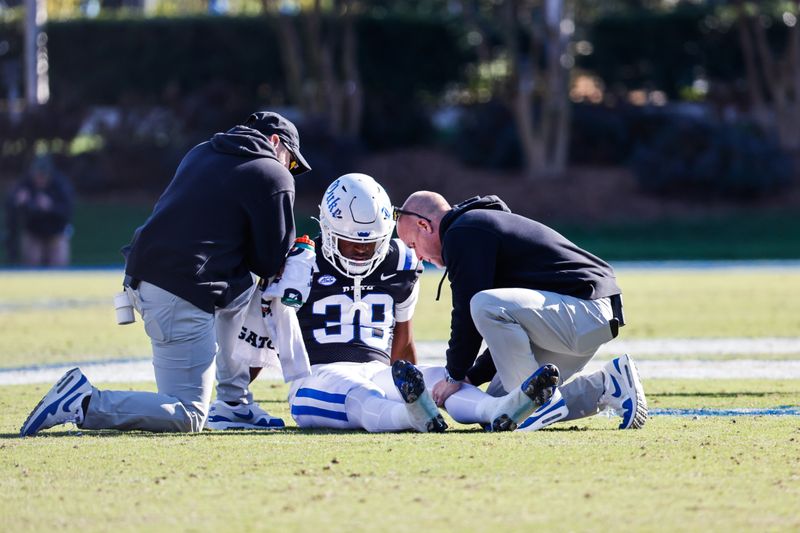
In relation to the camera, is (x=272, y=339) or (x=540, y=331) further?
(x=272, y=339)

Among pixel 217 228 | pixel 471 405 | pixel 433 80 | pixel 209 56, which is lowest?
pixel 471 405

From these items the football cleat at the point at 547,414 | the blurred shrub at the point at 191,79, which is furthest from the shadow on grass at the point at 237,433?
the blurred shrub at the point at 191,79

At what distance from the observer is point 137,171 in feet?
111

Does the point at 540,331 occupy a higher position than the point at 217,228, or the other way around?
the point at 217,228

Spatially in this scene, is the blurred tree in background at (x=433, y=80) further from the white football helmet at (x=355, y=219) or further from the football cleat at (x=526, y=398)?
the football cleat at (x=526, y=398)

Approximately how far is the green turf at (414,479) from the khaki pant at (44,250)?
59.4 feet

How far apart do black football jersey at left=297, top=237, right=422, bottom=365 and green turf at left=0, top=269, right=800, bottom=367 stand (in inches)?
177

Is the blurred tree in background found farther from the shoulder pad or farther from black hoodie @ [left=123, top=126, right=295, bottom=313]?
black hoodie @ [left=123, top=126, right=295, bottom=313]

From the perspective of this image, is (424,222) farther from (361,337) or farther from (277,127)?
(277,127)

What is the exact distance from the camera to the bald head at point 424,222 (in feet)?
25.8

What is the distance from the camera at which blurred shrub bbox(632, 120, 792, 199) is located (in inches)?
1182

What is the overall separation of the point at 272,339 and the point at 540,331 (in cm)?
156

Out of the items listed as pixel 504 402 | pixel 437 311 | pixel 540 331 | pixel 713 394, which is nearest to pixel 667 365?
pixel 713 394

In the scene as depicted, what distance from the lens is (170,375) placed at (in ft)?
25.1
